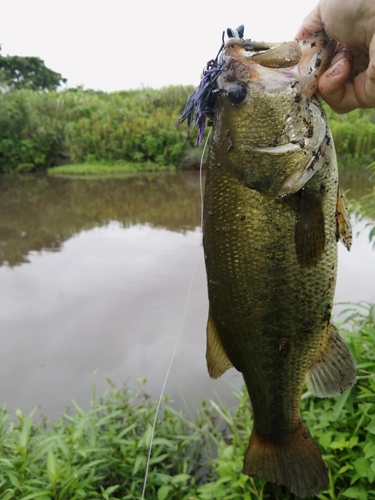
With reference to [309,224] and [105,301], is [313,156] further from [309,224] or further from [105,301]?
[105,301]

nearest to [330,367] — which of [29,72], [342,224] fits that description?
[342,224]

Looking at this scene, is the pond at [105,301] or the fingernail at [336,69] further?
the pond at [105,301]

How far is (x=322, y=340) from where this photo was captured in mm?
1462

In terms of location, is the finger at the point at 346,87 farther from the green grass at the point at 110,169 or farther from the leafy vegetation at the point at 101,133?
the green grass at the point at 110,169

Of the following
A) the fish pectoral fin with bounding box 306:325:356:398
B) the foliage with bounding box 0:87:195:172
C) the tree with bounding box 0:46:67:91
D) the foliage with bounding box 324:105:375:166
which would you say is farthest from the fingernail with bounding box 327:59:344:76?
the tree with bounding box 0:46:67:91

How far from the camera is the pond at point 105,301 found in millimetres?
3561

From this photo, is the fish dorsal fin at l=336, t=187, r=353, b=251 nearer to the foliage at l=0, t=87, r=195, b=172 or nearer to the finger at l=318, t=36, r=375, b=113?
the finger at l=318, t=36, r=375, b=113

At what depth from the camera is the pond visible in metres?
3.56

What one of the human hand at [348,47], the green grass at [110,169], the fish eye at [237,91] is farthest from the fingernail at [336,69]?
the green grass at [110,169]

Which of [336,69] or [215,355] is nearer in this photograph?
[336,69]

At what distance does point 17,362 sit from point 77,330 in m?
0.68

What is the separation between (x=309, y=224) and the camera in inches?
51.4

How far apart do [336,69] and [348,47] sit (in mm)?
183

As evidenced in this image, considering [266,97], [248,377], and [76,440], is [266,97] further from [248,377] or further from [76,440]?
[76,440]
